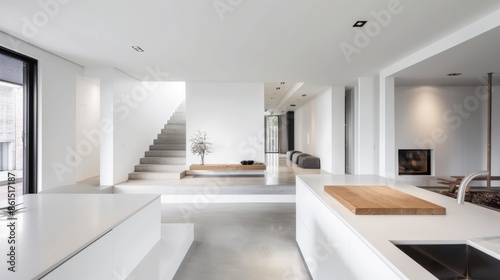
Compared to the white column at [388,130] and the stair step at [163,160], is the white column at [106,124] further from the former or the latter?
the white column at [388,130]

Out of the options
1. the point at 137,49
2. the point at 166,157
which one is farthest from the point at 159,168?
the point at 137,49

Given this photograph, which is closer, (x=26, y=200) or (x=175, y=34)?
(x=26, y=200)

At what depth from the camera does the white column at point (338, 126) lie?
722 cm

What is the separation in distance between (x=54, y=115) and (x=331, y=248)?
5.17 metres

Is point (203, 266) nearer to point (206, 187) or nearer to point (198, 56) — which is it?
point (206, 187)

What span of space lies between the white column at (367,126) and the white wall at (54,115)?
20.9 feet

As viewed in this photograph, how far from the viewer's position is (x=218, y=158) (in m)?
6.79

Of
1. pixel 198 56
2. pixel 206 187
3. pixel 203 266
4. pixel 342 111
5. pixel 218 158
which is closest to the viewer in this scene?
pixel 203 266

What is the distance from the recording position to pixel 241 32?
3.49 meters

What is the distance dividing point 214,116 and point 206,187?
2189mm

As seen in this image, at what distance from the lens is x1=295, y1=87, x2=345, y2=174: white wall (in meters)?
7.24

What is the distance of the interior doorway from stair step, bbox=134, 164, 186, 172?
7.63 ft

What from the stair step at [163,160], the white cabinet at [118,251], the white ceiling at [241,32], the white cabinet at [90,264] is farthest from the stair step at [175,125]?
the white cabinet at [90,264]

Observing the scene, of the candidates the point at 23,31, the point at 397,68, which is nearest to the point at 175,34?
the point at 23,31
